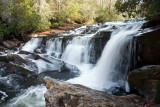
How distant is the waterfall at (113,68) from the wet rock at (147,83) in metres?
1.72

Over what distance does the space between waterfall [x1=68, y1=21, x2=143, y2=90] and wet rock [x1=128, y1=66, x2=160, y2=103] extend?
172 centimetres

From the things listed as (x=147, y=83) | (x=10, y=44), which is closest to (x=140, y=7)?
(x=147, y=83)

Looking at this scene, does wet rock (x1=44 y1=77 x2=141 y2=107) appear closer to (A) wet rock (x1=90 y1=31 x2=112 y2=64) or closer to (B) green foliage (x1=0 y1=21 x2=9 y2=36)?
(A) wet rock (x1=90 y1=31 x2=112 y2=64)

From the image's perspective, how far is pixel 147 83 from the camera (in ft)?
17.1

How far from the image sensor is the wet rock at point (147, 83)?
4797mm

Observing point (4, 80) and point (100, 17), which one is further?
point (100, 17)

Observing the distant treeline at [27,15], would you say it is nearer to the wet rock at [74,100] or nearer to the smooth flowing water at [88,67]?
the smooth flowing water at [88,67]

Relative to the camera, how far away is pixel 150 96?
4.94 metres

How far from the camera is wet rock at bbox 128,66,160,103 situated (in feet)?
15.7

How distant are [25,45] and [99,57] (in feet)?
30.5

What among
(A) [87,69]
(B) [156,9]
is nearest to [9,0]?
(A) [87,69]

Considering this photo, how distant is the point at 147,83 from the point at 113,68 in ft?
11.0

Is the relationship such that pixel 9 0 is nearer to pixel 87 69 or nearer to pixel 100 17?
pixel 87 69

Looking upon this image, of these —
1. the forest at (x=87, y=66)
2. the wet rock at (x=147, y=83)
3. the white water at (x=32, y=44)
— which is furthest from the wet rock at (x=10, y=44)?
the wet rock at (x=147, y=83)
